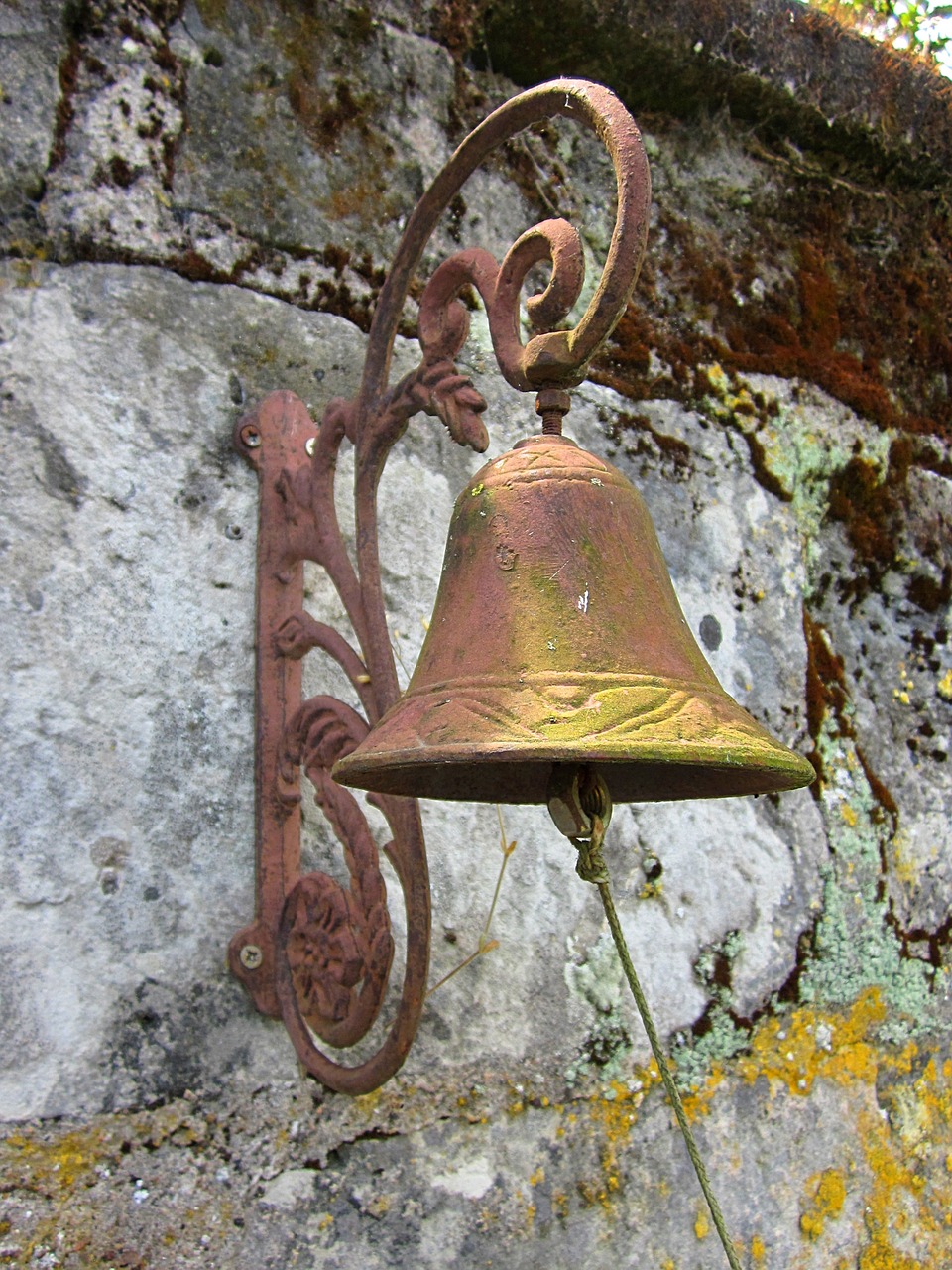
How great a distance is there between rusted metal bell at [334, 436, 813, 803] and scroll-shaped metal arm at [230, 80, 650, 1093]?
3.6 inches

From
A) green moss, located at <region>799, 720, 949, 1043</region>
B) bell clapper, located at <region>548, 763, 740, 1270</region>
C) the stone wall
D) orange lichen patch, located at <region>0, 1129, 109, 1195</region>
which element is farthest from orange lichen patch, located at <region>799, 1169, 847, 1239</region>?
orange lichen patch, located at <region>0, 1129, 109, 1195</region>

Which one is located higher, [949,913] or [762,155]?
[762,155]

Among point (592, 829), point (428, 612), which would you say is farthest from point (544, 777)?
point (428, 612)

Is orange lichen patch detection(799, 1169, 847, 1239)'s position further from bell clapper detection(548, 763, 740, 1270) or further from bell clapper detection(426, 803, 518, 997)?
bell clapper detection(548, 763, 740, 1270)

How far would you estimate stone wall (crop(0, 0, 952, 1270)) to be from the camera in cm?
112

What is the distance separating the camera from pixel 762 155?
69.9 inches

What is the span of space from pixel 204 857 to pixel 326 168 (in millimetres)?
842

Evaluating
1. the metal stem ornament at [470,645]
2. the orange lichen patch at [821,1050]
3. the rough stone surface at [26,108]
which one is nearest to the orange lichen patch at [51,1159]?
the metal stem ornament at [470,645]

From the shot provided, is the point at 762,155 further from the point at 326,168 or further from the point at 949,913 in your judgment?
the point at 949,913

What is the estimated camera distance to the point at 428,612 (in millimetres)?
1373

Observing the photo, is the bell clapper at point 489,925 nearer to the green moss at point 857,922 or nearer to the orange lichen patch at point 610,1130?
the orange lichen patch at point 610,1130

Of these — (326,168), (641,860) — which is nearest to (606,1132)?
(641,860)

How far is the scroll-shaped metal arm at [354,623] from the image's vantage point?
3.01 ft

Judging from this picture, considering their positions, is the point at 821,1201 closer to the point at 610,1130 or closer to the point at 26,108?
the point at 610,1130
